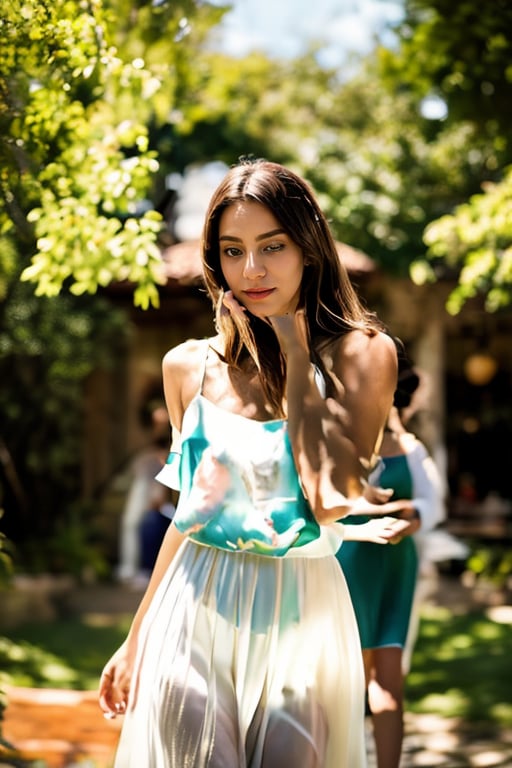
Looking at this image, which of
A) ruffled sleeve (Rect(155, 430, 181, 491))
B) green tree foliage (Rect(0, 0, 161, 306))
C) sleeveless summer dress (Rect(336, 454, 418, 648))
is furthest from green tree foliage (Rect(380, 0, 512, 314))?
ruffled sleeve (Rect(155, 430, 181, 491))

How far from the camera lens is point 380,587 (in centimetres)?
407

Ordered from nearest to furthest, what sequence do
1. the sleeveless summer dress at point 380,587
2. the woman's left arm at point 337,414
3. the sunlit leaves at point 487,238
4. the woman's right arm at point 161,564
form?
the woman's left arm at point 337,414 < the woman's right arm at point 161,564 < the sleeveless summer dress at point 380,587 < the sunlit leaves at point 487,238

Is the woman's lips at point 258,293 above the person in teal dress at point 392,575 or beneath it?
above

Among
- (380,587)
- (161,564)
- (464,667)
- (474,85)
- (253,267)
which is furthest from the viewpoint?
(464,667)

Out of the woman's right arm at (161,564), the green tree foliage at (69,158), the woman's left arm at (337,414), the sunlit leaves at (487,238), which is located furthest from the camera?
the sunlit leaves at (487,238)

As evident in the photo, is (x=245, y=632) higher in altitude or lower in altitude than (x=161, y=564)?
lower

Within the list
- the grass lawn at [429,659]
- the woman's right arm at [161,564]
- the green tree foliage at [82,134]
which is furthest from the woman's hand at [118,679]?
the grass lawn at [429,659]

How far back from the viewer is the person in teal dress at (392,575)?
3846mm

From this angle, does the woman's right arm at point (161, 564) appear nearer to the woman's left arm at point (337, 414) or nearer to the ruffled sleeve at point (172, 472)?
the ruffled sleeve at point (172, 472)

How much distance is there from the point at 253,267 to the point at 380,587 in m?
2.04

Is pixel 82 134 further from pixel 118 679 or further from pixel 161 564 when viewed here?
pixel 118 679

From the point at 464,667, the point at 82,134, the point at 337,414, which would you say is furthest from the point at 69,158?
the point at 464,667

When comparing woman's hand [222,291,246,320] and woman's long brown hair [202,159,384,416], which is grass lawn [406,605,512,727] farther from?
woman's hand [222,291,246,320]

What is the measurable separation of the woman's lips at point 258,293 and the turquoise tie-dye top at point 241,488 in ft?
0.90
